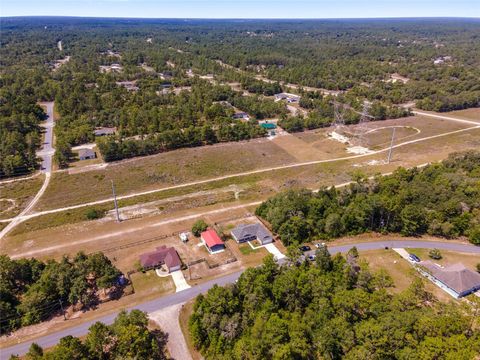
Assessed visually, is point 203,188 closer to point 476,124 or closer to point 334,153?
point 334,153

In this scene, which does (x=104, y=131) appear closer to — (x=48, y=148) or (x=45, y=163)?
(x=48, y=148)

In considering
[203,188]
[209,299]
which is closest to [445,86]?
[203,188]

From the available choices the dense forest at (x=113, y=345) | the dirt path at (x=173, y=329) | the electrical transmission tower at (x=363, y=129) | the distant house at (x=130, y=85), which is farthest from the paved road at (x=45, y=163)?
the electrical transmission tower at (x=363, y=129)

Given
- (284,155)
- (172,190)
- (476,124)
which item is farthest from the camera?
(476,124)

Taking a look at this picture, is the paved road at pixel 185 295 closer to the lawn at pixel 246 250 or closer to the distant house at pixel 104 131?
the lawn at pixel 246 250

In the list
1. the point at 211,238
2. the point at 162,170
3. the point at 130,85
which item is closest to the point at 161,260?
the point at 211,238
